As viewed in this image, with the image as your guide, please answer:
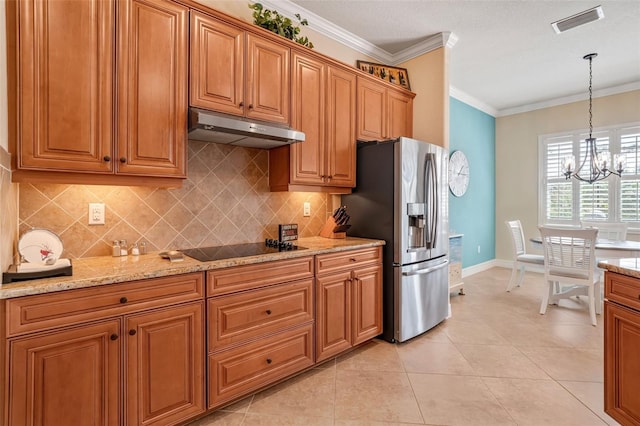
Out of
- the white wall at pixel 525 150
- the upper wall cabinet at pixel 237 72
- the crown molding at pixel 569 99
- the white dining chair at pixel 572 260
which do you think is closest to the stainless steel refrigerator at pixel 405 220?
the upper wall cabinet at pixel 237 72

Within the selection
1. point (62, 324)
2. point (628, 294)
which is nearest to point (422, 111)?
point (628, 294)

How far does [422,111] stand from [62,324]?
3571 millimetres

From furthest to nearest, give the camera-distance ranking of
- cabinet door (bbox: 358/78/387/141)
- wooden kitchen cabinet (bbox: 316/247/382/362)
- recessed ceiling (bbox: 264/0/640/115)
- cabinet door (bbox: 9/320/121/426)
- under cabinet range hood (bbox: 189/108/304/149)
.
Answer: cabinet door (bbox: 358/78/387/141) < recessed ceiling (bbox: 264/0/640/115) < wooden kitchen cabinet (bbox: 316/247/382/362) < under cabinet range hood (bbox: 189/108/304/149) < cabinet door (bbox: 9/320/121/426)

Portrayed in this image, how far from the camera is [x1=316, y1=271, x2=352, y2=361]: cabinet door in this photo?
2383 mm

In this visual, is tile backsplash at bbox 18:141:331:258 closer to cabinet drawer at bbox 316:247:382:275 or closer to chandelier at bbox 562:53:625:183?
cabinet drawer at bbox 316:247:382:275

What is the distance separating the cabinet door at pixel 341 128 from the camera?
2.83 meters

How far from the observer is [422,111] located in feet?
11.8

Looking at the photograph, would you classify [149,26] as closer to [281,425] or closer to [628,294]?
[281,425]

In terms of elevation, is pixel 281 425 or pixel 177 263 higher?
pixel 177 263

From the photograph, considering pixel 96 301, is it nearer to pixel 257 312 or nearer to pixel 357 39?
→ pixel 257 312

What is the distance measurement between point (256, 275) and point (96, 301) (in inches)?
32.7

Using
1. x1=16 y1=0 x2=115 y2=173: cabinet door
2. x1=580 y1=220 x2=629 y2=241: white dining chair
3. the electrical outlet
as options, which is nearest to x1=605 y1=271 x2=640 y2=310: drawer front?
x1=16 y1=0 x2=115 y2=173: cabinet door

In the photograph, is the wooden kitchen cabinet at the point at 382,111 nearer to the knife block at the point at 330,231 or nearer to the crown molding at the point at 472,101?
the knife block at the point at 330,231

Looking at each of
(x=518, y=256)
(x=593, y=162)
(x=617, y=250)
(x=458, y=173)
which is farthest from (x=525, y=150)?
(x=617, y=250)
